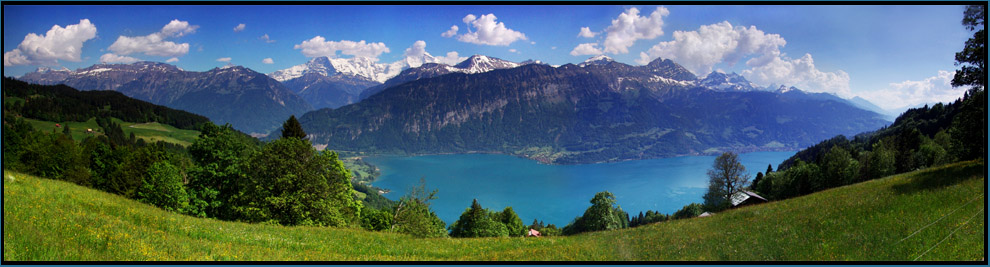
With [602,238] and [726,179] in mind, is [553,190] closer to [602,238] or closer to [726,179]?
[726,179]

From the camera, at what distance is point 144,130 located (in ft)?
327

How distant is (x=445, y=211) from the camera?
387 feet

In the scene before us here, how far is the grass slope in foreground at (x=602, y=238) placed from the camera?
23.0 feet

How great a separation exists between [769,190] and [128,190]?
61.3 m

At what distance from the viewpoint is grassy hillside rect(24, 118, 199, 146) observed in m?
80.3

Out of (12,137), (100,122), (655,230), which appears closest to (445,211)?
(100,122)

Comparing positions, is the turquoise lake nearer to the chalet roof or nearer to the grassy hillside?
the grassy hillside

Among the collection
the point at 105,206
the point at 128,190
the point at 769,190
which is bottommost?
the point at 769,190

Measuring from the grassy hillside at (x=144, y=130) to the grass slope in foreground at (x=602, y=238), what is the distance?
9321 centimetres

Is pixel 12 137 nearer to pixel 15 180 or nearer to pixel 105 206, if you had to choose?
pixel 15 180

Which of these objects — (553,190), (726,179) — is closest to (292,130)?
(726,179)

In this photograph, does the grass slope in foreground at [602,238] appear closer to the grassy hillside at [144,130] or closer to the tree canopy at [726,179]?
the tree canopy at [726,179]

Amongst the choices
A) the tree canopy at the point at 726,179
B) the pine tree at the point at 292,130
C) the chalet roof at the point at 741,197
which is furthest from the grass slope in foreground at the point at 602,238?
the tree canopy at the point at 726,179

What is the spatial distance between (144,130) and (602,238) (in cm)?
12555
